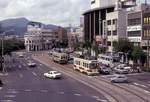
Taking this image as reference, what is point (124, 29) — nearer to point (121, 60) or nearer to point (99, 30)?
point (121, 60)

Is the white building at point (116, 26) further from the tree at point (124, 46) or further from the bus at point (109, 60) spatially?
the bus at point (109, 60)

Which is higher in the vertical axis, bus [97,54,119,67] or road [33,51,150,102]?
bus [97,54,119,67]

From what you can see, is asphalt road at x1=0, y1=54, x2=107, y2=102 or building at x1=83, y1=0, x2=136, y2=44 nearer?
asphalt road at x1=0, y1=54, x2=107, y2=102

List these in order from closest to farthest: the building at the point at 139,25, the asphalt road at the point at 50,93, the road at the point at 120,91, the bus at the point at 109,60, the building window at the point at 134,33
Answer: the road at the point at 120,91, the asphalt road at the point at 50,93, the bus at the point at 109,60, the building at the point at 139,25, the building window at the point at 134,33

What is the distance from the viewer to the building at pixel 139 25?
349 ft

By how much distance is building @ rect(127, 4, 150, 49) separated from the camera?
106 metres

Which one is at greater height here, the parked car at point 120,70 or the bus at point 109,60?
the bus at point 109,60

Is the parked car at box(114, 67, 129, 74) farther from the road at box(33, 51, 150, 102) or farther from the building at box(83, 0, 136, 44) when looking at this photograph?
the building at box(83, 0, 136, 44)

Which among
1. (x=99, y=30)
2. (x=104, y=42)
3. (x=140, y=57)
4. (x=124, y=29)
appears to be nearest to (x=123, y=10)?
(x=124, y=29)

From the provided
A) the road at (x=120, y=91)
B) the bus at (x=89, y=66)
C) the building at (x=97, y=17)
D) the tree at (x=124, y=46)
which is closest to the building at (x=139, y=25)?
the tree at (x=124, y=46)

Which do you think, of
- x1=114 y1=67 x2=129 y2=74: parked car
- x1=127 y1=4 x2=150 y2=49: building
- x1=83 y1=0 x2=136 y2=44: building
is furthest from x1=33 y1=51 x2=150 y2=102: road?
x1=83 y1=0 x2=136 y2=44: building

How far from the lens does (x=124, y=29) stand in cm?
13088

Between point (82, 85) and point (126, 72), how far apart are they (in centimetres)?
2136

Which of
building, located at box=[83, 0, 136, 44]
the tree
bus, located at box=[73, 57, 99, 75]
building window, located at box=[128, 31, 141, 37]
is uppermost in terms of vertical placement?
building, located at box=[83, 0, 136, 44]
